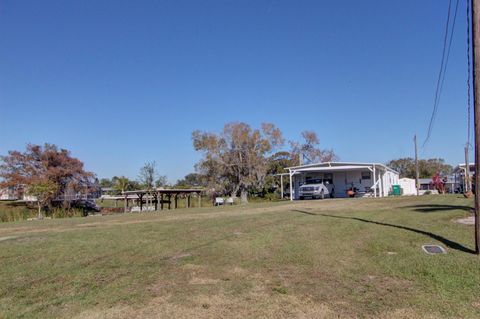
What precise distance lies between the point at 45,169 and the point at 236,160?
1941cm

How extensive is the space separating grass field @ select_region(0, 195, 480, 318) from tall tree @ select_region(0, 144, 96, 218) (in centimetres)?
3331

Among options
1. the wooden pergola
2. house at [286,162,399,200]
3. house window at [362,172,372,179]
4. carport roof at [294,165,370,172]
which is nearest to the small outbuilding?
house at [286,162,399,200]

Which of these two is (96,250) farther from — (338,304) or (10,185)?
(10,185)

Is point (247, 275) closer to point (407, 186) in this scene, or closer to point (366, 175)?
point (366, 175)

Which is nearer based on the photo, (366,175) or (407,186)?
(366,175)

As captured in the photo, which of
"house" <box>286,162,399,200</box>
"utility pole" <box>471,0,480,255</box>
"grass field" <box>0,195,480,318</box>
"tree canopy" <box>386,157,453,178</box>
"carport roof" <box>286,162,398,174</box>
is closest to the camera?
"grass field" <box>0,195,480,318</box>

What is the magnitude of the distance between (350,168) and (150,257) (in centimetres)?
2607

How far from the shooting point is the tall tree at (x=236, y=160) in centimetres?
4525

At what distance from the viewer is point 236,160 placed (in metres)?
45.6

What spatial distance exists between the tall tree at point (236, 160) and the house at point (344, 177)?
941 centimetres

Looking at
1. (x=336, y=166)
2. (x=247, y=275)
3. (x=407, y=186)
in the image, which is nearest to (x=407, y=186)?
(x=407, y=186)

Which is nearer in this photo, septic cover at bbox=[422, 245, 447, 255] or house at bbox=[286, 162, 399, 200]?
septic cover at bbox=[422, 245, 447, 255]

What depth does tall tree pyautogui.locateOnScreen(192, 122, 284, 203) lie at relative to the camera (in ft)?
148

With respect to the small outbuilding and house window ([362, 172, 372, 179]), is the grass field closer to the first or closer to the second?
house window ([362, 172, 372, 179])
